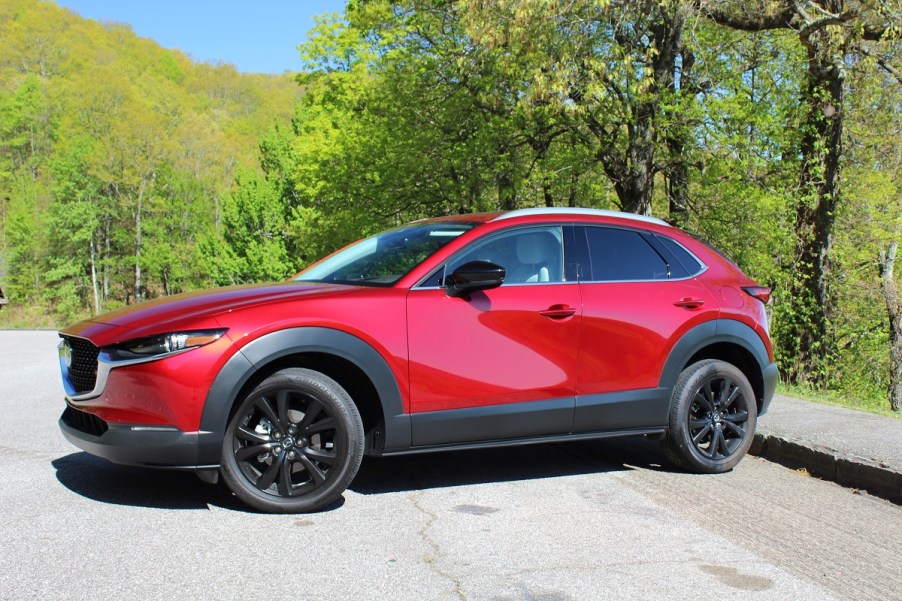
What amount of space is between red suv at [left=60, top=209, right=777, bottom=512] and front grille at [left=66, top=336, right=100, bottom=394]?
13 millimetres

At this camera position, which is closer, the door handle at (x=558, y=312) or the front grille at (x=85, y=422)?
the front grille at (x=85, y=422)

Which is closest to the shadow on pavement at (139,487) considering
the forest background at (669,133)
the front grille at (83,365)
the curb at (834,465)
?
the front grille at (83,365)

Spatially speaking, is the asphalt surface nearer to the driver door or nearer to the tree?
the driver door

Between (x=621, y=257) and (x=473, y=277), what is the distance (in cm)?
133

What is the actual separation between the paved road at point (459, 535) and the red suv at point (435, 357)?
0.32m

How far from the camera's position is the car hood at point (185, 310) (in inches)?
174

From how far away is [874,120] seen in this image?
19.1 m

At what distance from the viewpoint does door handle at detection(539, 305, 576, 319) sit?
17.2 feet

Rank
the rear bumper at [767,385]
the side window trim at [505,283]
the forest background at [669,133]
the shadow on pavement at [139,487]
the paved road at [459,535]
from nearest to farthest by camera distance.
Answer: the paved road at [459,535], the shadow on pavement at [139,487], the side window trim at [505,283], the rear bumper at [767,385], the forest background at [669,133]

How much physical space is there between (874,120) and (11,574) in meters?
20.0

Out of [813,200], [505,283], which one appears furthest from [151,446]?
[813,200]

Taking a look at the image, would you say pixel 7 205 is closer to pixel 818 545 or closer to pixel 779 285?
pixel 779 285

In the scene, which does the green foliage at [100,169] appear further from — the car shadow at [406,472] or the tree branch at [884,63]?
the car shadow at [406,472]

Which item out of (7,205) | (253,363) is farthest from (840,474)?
(7,205)
